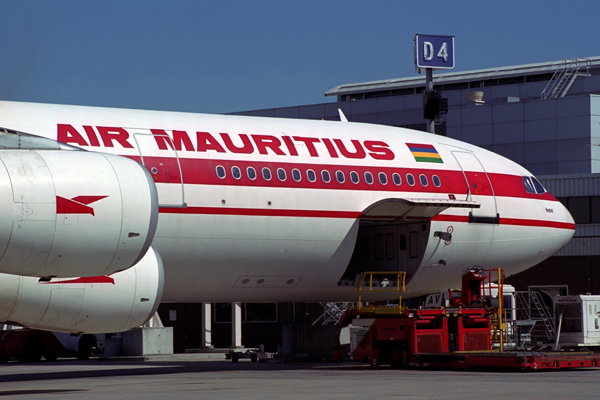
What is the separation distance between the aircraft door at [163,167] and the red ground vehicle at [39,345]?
18944 mm

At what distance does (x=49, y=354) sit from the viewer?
38000mm

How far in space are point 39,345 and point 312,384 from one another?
22022 millimetres

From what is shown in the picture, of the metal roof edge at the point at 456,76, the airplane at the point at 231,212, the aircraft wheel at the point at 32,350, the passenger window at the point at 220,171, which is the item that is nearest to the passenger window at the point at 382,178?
the airplane at the point at 231,212

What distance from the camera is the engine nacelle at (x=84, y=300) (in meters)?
18.6

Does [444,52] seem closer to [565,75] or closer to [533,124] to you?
[533,124]

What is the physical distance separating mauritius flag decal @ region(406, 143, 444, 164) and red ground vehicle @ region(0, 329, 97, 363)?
19407 millimetres

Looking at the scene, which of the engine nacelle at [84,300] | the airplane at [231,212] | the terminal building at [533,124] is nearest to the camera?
the airplane at [231,212]

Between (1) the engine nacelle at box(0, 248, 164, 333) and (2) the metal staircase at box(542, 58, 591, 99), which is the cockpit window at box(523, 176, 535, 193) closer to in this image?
(1) the engine nacelle at box(0, 248, 164, 333)

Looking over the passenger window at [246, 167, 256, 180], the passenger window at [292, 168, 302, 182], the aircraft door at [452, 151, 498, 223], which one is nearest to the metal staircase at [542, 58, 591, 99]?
the aircraft door at [452, 151, 498, 223]

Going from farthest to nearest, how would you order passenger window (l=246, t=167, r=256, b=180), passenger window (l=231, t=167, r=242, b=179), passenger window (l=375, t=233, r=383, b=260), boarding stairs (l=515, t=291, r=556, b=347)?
boarding stairs (l=515, t=291, r=556, b=347)
passenger window (l=375, t=233, r=383, b=260)
passenger window (l=246, t=167, r=256, b=180)
passenger window (l=231, t=167, r=242, b=179)

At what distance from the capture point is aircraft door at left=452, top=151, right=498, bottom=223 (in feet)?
85.2

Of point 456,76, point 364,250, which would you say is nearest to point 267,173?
point 364,250

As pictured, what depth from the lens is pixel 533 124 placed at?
193 feet

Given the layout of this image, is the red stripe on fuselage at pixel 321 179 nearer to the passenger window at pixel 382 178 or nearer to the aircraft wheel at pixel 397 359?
the passenger window at pixel 382 178
